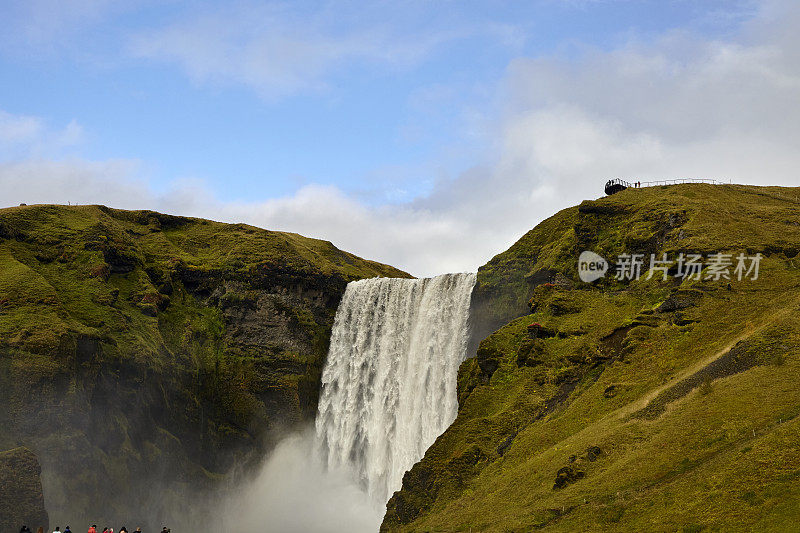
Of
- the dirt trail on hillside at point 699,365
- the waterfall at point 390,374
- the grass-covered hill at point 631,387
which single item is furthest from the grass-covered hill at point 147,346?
the dirt trail on hillside at point 699,365

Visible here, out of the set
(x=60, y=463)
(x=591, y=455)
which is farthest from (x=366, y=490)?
(x=591, y=455)

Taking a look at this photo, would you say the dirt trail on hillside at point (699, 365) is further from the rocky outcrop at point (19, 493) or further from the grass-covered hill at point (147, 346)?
the grass-covered hill at point (147, 346)

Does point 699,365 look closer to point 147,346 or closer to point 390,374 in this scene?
point 390,374

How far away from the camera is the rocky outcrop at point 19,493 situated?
58781mm

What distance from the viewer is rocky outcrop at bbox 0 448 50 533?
193 ft

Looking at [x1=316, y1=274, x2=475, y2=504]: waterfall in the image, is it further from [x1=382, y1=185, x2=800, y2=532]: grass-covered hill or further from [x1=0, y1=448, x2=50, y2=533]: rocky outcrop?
[x1=0, y1=448, x2=50, y2=533]: rocky outcrop

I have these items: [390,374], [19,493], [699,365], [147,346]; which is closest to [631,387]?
[699,365]

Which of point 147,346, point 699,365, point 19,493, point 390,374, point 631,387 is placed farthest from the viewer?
point 390,374

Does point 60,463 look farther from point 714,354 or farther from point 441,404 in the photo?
point 714,354

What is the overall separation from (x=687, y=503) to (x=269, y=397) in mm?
65931

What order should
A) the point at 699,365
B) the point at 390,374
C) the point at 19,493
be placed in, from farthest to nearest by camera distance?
the point at 390,374 < the point at 19,493 < the point at 699,365

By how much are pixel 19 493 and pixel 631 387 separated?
47697 mm

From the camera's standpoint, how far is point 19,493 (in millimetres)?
59406

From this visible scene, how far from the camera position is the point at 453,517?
44812 millimetres
